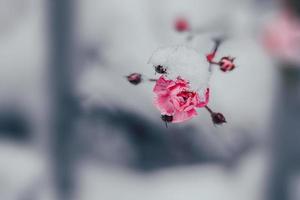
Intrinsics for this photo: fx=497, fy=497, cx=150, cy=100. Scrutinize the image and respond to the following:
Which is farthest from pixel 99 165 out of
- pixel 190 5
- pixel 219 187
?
pixel 190 5

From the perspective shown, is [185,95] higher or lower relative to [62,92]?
lower

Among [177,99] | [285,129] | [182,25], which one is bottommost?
[177,99]

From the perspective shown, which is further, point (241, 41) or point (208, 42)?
point (241, 41)

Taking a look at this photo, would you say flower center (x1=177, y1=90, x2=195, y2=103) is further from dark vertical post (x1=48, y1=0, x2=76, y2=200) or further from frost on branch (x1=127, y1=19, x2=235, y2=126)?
dark vertical post (x1=48, y1=0, x2=76, y2=200)

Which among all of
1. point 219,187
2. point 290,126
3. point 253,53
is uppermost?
Answer: point 253,53

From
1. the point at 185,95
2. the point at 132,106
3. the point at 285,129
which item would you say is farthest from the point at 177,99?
the point at 285,129

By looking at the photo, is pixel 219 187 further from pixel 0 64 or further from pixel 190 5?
pixel 0 64

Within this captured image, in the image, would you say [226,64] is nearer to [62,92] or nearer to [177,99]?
[177,99]
